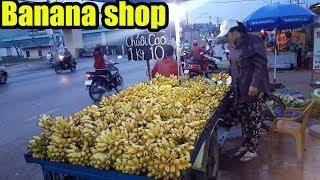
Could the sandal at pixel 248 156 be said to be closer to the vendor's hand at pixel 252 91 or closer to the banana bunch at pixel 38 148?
the vendor's hand at pixel 252 91

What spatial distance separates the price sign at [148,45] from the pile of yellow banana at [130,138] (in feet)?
7.59

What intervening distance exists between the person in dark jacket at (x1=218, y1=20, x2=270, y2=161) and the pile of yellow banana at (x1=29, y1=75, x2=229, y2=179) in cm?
90

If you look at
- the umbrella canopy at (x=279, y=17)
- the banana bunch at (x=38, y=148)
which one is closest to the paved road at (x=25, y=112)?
the banana bunch at (x=38, y=148)

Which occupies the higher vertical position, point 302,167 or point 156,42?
point 156,42

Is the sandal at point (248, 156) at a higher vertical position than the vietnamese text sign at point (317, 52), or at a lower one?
lower

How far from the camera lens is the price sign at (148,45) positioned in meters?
6.41

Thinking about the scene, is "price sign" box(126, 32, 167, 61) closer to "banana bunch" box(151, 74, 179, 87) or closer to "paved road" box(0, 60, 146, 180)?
"banana bunch" box(151, 74, 179, 87)

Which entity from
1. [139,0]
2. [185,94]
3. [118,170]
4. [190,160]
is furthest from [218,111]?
[139,0]

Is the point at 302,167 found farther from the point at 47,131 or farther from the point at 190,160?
the point at 47,131

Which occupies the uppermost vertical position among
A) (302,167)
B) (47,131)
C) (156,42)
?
(156,42)

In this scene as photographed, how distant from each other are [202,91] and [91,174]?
269 cm

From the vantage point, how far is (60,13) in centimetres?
671

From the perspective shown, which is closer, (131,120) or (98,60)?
(131,120)
